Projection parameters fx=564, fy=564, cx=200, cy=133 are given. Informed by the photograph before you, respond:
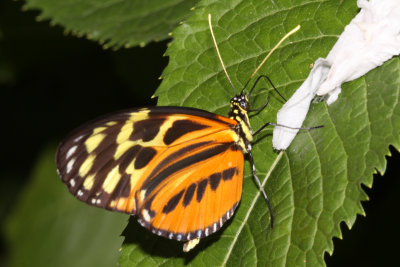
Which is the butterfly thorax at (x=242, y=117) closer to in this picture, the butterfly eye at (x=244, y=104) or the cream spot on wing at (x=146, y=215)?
the butterfly eye at (x=244, y=104)

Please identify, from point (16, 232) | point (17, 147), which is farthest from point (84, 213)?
point (17, 147)

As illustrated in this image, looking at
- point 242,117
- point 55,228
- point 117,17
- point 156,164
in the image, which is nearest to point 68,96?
point 55,228

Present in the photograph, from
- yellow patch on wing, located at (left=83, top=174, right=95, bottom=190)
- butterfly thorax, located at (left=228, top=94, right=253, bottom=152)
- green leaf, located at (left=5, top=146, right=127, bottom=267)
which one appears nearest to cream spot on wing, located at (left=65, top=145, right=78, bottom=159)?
yellow patch on wing, located at (left=83, top=174, right=95, bottom=190)

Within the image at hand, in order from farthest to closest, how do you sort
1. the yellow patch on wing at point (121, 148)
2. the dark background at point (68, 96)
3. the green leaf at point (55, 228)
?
1. the green leaf at point (55, 228)
2. the dark background at point (68, 96)
3. the yellow patch on wing at point (121, 148)

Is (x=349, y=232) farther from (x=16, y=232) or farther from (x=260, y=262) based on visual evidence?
(x=16, y=232)

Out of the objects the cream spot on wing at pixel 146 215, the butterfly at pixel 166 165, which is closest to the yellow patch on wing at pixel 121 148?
the butterfly at pixel 166 165

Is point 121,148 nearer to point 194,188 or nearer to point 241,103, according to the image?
point 194,188
